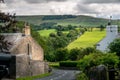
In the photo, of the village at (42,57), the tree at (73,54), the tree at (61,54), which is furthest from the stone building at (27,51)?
the tree at (61,54)

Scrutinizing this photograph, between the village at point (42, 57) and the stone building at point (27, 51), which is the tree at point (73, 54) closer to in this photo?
the village at point (42, 57)

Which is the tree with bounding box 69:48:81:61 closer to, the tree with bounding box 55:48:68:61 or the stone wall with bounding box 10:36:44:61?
the tree with bounding box 55:48:68:61

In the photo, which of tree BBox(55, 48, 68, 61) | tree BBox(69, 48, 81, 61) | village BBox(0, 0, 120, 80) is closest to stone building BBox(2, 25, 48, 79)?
village BBox(0, 0, 120, 80)

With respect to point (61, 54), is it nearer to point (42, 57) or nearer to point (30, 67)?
point (42, 57)

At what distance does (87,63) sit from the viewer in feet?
128

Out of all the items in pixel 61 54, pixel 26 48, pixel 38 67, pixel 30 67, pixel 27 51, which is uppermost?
pixel 26 48

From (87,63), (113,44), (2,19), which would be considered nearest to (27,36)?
(113,44)

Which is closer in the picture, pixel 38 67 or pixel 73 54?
pixel 38 67

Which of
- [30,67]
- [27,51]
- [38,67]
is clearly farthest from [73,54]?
[30,67]

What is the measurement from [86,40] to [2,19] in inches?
6500

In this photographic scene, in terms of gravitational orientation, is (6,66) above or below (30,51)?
above

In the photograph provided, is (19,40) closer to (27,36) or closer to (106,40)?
(27,36)

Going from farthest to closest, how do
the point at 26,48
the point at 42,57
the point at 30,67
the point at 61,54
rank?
1. the point at 61,54
2. the point at 42,57
3. the point at 26,48
4. the point at 30,67

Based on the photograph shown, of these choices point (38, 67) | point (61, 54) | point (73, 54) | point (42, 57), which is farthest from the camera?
point (61, 54)
